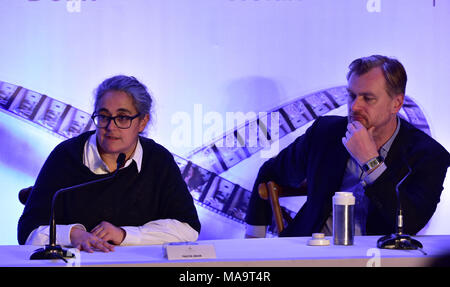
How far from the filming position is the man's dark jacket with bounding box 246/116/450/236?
2.56 metres

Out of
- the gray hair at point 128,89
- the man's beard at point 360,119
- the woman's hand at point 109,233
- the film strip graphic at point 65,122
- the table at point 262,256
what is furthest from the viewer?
the film strip graphic at point 65,122

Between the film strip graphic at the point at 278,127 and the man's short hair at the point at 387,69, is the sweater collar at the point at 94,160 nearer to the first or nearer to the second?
the film strip graphic at the point at 278,127

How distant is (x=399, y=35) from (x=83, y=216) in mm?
2040

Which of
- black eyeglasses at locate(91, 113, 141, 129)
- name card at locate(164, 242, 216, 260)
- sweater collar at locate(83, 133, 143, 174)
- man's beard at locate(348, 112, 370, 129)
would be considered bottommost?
name card at locate(164, 242, 216, 260)

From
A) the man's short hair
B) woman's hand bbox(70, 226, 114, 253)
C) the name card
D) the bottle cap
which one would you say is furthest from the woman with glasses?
the man's short hair

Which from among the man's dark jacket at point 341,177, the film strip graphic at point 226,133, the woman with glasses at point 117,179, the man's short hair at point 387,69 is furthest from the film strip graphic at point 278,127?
the woman with glasses at point 117,179

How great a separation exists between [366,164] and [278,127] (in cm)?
94

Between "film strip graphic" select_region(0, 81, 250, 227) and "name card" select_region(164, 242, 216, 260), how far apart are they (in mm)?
1496

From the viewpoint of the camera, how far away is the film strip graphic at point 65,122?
3.41 meters

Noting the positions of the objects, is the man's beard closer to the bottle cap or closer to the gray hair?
the bottle cap

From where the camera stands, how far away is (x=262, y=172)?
3139 millimetres

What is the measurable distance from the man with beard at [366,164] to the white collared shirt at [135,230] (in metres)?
0.60
